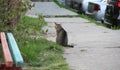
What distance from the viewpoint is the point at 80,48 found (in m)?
9.59

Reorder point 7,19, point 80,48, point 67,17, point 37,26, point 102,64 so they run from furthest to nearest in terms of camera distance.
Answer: point 67,17
point 37,26
point 80,48
point 7,19
point 102,64

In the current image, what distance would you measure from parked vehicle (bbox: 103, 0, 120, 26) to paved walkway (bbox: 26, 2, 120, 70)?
464 mm

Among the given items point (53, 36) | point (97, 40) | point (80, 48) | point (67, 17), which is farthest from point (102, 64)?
point (67, 17)

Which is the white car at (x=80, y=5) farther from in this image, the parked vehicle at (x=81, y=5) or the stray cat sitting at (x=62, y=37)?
the stray cat sitting at (x=62, y=37)

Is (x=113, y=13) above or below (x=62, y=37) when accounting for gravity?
below

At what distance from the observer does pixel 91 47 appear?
382 inches

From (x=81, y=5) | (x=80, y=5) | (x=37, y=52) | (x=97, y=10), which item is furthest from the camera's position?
(x=80, y=5)

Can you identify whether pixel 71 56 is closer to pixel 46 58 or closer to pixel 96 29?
pixel 46 58

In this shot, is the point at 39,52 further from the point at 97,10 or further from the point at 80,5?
the point at 80,5

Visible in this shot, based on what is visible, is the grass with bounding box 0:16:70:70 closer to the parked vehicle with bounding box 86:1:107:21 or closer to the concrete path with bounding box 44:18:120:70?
the concrete path with bounding box 44:18:120:70

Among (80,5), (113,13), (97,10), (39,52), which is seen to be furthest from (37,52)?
(80,5)

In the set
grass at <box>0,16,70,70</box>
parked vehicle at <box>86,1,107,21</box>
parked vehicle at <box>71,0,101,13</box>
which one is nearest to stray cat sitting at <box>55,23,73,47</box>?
grass at <box>0,16,70,70</box>

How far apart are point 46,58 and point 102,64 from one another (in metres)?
1.12

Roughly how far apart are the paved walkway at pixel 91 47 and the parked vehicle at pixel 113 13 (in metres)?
0.46
